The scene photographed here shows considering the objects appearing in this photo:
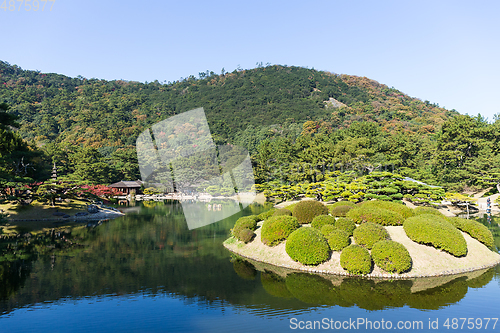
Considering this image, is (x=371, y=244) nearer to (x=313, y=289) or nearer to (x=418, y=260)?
(x=418, y=260)

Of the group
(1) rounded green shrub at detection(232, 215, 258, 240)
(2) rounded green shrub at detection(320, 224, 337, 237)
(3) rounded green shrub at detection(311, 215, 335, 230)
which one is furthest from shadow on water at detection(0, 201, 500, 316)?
(3) rounded green shrub at detection(311, 215, 335, 230)

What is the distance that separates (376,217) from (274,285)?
6.94 meters

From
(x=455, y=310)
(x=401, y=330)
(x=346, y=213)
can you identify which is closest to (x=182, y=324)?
(x=401, y=330)

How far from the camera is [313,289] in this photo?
11.4 m

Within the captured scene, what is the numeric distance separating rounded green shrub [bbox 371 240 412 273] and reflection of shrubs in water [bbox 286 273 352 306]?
2.44 metres

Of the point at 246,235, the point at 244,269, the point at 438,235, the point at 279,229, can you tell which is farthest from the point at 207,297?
the point at 438,235

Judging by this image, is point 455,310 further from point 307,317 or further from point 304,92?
point 304,92

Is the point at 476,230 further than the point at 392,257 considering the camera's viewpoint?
Yes

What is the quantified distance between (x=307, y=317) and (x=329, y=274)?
4188 millimetres

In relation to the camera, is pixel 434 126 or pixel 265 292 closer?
pixel 265 292

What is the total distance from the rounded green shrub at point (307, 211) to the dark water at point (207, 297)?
3817 millimetres

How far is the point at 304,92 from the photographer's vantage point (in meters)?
122

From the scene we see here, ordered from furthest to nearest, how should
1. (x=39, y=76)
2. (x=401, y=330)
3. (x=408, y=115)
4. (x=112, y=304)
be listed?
(x=39, y=76)
(x=408, y=115)
(x=112, y=304)
(x=401, y=330)

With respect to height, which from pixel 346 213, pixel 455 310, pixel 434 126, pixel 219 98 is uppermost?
pixel 219 98
